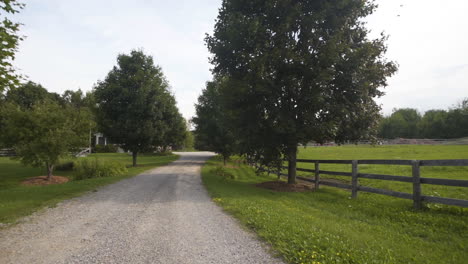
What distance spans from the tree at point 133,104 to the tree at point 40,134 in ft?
18.2

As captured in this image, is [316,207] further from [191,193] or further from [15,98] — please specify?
[15,98]

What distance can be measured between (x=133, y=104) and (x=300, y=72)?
17471 millimetres

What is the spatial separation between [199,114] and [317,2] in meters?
21.6

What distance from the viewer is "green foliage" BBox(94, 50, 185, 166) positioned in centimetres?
2456

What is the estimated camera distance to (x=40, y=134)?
18.3 m

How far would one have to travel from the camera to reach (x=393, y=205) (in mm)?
8508

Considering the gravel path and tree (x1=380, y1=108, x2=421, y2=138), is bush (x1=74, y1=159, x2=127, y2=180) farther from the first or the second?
tree (x1=380, y1=108, x2=421, y2=138)

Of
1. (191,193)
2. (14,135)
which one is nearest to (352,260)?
(191,193)

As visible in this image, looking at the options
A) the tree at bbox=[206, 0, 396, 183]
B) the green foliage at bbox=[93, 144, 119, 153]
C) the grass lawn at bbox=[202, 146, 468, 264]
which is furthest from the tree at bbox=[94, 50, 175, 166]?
the green foliage at bbox=[93, 144, 119, 153]

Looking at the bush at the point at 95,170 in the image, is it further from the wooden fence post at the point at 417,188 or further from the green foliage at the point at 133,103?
the wooden fence post at the point at 417,188

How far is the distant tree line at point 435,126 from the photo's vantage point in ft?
238

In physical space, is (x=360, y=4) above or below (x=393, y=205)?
above

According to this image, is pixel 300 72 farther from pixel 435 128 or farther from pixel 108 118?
pixel 435 128

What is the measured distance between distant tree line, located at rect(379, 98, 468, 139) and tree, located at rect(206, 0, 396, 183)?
54.7 metres
